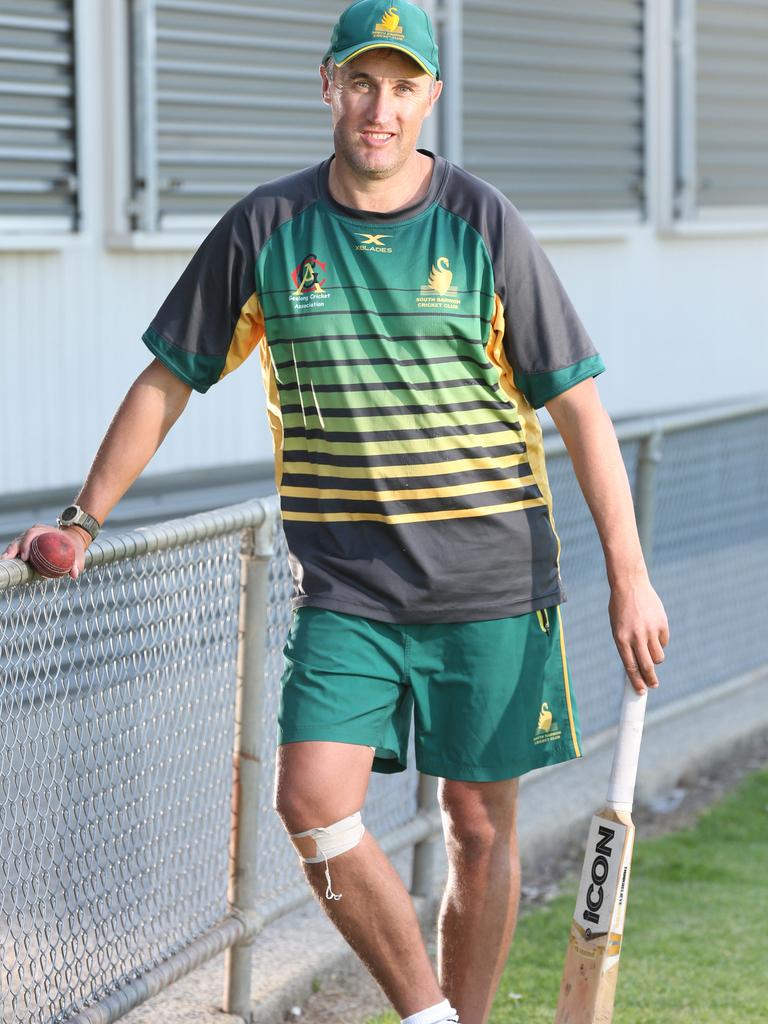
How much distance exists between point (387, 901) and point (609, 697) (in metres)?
2.89

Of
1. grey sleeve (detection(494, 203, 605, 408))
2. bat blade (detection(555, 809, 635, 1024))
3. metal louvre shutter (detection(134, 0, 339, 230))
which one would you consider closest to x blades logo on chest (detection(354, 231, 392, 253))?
grey sleeve (detection(494, 203, 605, 408))

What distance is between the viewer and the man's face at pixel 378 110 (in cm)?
334

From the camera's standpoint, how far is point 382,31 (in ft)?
10.8

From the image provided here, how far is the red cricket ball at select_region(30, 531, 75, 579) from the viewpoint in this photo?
313 cm

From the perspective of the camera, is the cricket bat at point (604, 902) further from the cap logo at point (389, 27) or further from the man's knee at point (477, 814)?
the cap logo at point (389, 27)

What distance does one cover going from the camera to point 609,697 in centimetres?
619

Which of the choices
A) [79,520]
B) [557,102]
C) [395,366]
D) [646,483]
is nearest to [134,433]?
[79,520]

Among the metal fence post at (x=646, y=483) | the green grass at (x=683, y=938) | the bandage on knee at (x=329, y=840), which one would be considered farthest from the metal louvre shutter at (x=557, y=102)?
the bandage on knee at (x=329, y=840)

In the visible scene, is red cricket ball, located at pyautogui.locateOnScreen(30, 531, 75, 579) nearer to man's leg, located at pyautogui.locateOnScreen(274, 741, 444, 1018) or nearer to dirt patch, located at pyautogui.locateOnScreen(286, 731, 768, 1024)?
man's leg, located at pyautogui.locateOnScreen(274, 741, 444, 1018)

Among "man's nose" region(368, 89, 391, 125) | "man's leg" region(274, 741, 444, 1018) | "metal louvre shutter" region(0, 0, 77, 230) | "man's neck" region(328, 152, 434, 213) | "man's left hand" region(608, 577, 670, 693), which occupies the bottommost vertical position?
"man's leg" region(274, 741, 444, 1018)

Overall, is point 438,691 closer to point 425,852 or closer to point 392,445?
point 392,445

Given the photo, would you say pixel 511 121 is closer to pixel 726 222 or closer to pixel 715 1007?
pixel 726 222

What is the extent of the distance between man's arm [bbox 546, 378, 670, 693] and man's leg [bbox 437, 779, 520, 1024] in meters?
0.42

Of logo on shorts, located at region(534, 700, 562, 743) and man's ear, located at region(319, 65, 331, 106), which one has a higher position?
man's ear, located at region(319, 65, 331, 106)
